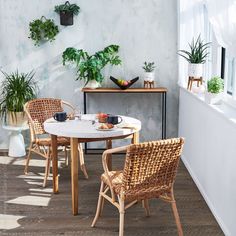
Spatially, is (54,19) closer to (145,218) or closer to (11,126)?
(11,126)

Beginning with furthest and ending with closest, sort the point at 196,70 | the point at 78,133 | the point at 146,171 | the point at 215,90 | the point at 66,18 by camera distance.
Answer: the point at 66,18
the point at 196,70
the point at 215,90
the point at 78,133
the point at 146,171

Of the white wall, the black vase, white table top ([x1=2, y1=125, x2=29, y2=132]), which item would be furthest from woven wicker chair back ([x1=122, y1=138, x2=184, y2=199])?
the black vase

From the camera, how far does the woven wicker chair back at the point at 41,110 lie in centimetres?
473

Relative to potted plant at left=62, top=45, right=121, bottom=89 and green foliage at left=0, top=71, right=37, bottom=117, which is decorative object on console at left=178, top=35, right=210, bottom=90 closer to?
potted plant at left=62, top=45, right=121, bottom=89

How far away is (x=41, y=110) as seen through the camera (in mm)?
4816

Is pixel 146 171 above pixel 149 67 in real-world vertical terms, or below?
below

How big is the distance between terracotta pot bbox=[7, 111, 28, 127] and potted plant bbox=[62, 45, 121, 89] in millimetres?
813

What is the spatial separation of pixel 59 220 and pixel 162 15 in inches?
118

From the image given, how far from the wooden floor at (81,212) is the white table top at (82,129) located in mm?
686

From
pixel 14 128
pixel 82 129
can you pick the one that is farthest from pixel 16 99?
pixel 82 129

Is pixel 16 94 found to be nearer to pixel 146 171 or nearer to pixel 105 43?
pixel 105 43

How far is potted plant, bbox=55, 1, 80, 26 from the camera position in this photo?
527cm

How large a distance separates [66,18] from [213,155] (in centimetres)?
263

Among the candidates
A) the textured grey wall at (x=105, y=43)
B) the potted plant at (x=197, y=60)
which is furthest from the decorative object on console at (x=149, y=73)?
the potted plant at (x=197, y=60)
